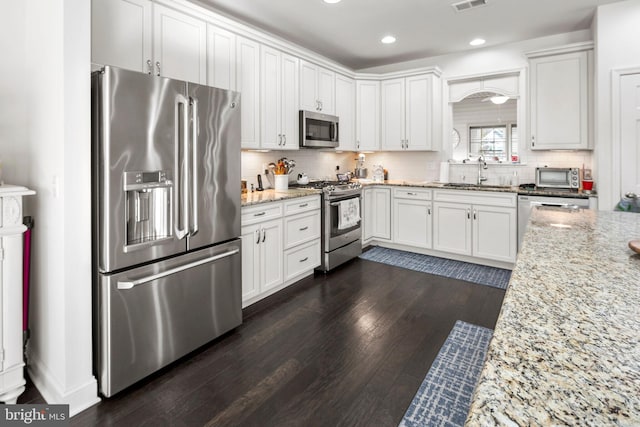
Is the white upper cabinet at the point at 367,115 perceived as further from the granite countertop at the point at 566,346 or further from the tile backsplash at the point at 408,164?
the granite countertop at the point at 566,346

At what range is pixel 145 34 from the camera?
2.72m

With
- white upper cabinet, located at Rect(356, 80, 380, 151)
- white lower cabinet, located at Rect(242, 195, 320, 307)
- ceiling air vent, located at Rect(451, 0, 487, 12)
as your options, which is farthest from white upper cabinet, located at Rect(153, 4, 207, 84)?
white upper cabinet, located at Rect(356, 80, 380, 151)

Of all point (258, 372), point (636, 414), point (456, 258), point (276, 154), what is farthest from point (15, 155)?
point (456, 258)

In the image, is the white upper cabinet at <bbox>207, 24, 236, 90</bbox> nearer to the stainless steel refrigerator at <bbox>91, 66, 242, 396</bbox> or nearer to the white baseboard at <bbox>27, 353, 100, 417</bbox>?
the stainless steel refrigerator at <bbox>91, 66, 242, 396</bbox>

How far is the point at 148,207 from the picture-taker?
2178 mm

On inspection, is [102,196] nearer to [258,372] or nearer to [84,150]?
[84,150]

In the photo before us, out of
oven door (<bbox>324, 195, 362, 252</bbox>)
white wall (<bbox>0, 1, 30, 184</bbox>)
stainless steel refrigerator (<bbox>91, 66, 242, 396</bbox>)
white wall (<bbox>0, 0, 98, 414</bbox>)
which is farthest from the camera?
oven door (<bbox>324, 195, 362, 252</bbox>)

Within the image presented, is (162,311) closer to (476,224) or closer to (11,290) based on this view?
(11,290)

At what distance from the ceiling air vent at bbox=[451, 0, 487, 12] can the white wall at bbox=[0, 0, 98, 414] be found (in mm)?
3115

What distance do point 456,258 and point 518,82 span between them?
231 cm

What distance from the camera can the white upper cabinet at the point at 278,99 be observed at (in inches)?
150

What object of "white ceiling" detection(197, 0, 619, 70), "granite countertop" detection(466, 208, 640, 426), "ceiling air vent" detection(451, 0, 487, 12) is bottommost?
"granite countertop" detection(466, 208, 640, 426)

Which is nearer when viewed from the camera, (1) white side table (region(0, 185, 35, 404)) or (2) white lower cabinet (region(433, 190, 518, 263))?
(1) white side table (region(0, 185, 35, 404))

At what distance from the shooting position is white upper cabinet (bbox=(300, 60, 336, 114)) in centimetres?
433
